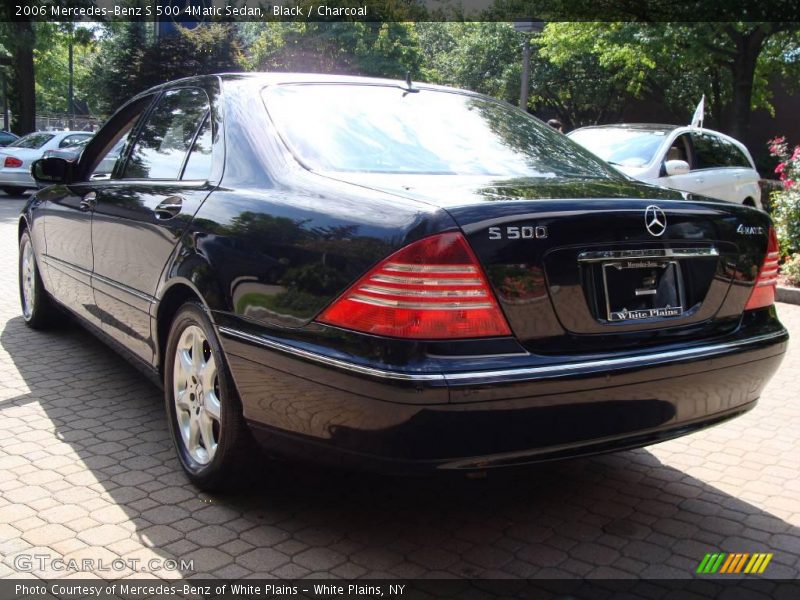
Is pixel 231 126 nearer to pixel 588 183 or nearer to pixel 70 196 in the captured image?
pixel 588 183

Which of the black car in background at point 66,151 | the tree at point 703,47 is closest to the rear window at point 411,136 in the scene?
the black car in background at point 66,151

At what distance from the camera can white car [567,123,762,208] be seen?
29.9 feet

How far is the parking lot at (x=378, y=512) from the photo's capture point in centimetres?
297

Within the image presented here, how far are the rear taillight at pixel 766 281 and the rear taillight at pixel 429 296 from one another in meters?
1.31

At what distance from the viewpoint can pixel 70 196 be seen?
5043mm

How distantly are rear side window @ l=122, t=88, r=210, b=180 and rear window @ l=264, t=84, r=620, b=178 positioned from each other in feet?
1.63

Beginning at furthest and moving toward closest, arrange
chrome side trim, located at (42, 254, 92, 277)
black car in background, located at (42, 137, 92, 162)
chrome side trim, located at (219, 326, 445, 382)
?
1. black car in background, located at (42, 137, 92, 162)
2. chrome side trim, located at (42, 254, 92, 277)
3. chrome side trim, located at (219, 326, 445, 382)

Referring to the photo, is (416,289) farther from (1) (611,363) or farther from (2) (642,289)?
(2) (642,289)

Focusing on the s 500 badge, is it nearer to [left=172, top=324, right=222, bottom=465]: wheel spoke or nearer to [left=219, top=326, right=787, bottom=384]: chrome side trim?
[left=219, top=326, right=787, bottom=384]: chrome side trim

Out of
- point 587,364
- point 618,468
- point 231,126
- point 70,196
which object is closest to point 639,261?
point 587,364

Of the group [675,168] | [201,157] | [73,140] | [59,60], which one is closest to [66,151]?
[73,140]

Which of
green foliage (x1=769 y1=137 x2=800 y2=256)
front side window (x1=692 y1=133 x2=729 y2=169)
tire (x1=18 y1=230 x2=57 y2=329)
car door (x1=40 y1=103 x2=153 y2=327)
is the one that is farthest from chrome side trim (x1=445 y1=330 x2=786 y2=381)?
front side window (x1=692 y1=133 x2=729 y2=169)

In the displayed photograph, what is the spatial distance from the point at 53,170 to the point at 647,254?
3.85 meters

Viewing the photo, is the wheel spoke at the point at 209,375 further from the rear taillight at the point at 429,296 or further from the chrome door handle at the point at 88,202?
the chrome door handle at the point at 88,202
